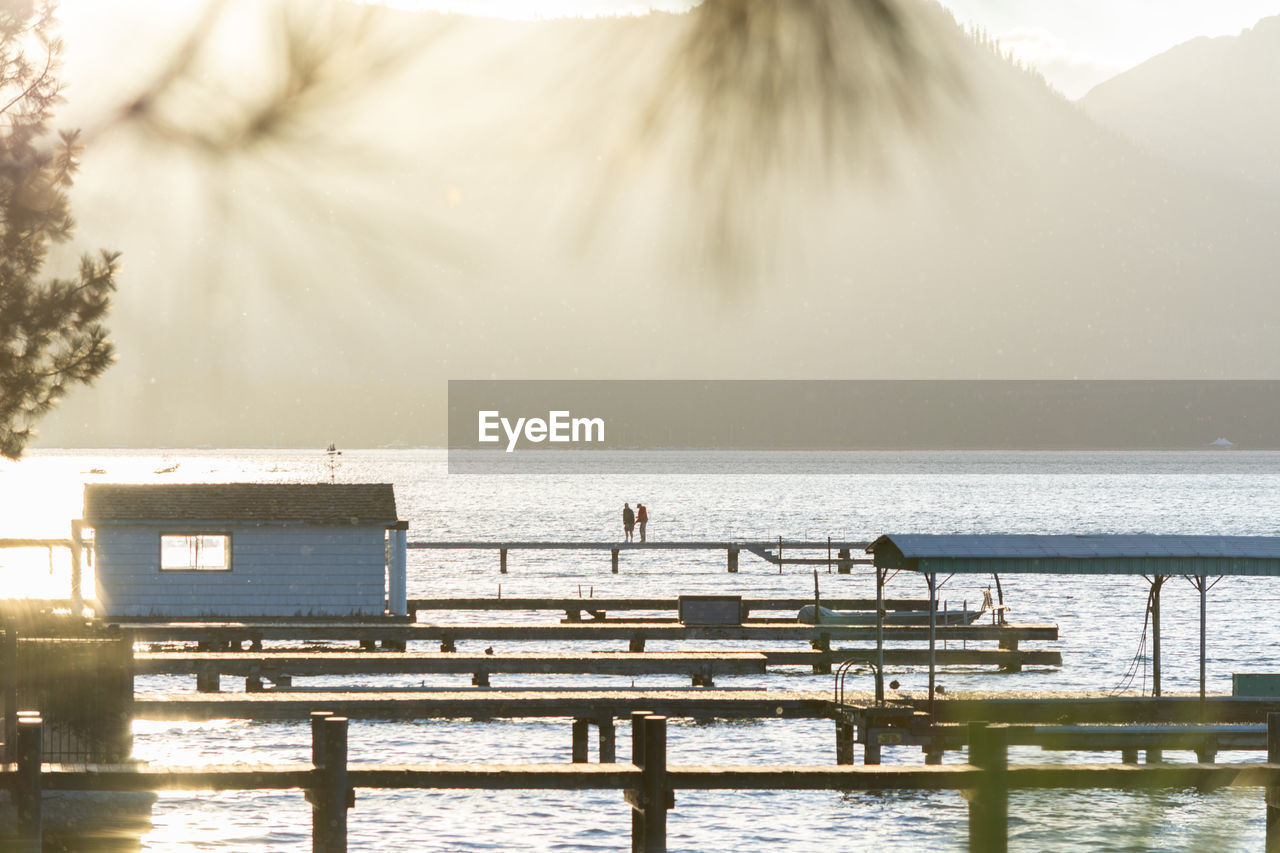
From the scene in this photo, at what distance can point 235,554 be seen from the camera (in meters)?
44.9

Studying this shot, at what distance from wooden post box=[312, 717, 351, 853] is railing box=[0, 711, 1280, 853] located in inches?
0.5

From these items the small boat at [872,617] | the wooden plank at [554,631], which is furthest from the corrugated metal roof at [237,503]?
the small boat at [872,617]

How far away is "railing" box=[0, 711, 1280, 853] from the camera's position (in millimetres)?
17953

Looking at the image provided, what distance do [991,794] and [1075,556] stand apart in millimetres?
12724

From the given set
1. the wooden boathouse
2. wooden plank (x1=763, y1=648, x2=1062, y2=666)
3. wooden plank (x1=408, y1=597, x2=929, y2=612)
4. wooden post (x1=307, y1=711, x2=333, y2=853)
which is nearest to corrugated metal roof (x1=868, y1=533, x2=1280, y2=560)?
wooden plank (x1=763, y1=648, x2=1062, y2=666)

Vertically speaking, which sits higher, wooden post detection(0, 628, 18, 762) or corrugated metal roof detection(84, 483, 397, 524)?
corrugated metal roof detection(84, 483, 397, 524)

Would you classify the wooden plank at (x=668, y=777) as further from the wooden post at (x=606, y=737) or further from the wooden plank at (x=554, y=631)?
the wooden plank at (x=554, y=631)

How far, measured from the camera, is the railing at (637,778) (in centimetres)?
1795

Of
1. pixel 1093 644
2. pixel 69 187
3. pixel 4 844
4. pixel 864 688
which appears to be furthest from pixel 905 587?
pixel 4 844

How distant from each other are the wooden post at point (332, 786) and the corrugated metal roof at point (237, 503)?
1033 inches

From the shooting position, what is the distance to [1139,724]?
30.1 m

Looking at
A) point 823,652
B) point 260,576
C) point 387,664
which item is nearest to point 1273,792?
point 387,664

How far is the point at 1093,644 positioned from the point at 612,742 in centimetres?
3575

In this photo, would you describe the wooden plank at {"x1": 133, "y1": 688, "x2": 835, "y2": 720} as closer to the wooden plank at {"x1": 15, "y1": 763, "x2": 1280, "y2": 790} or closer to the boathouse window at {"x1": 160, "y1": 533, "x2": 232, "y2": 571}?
the wooden plank at {"x1": 15, "y1": 763, "x2": 1280, "y2": 790}
